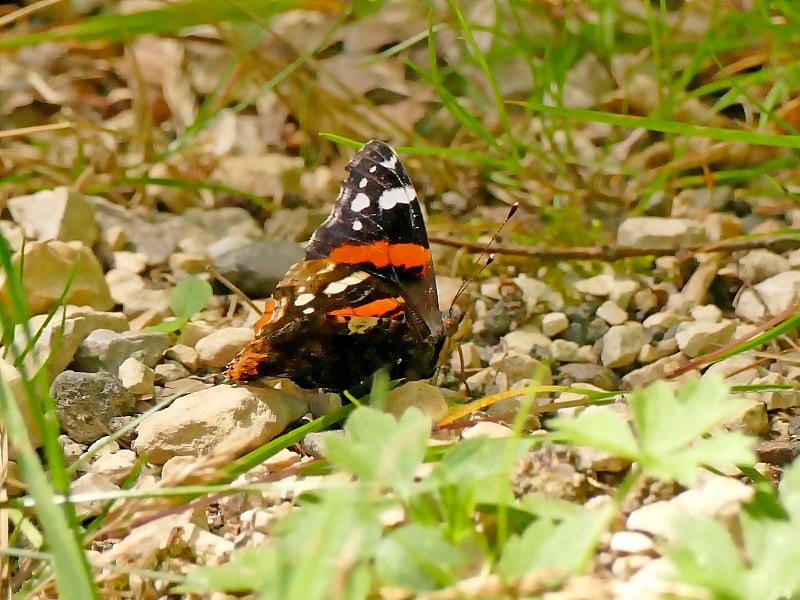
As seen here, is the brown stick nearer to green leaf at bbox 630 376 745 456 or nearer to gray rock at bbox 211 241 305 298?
gray rock at bbox 211 241 305 298

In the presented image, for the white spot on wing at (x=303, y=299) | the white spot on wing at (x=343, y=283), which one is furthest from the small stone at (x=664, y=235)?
the white spot on wing at (x=303, y=299)

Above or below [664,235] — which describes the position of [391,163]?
above

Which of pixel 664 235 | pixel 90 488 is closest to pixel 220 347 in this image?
pixel 90 488

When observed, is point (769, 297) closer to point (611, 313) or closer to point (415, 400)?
point (611, 313)

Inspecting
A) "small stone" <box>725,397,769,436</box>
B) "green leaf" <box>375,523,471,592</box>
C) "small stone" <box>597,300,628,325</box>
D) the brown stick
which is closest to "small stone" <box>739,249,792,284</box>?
the brown stick

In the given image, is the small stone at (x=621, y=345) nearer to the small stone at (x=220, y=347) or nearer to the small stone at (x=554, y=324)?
the small stone at (x=554, y=324)

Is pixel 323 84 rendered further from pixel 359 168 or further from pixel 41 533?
pixel 41 533

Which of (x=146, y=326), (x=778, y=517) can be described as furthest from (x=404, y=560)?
(x=146, y=326)
